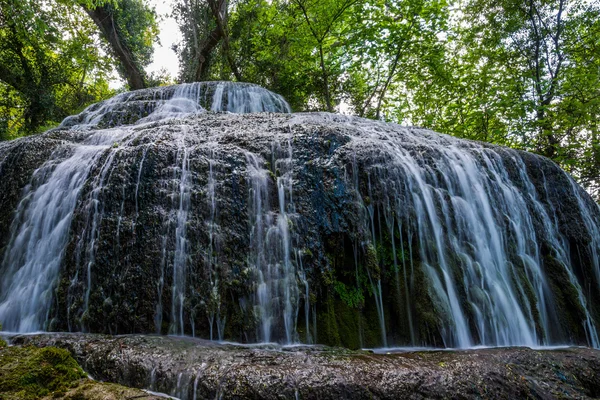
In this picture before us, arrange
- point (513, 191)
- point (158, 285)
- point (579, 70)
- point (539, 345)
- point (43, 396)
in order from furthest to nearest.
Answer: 1. point (579, 70)
2. point (513, 191)
3. point (539, 345)
4. point (158, 285)
5. point (43, 396)

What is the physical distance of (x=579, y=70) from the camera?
866cm

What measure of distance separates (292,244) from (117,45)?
15400 millimetres

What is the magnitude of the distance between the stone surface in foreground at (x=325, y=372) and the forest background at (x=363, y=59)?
6.98m

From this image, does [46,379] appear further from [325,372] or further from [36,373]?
[325,372]

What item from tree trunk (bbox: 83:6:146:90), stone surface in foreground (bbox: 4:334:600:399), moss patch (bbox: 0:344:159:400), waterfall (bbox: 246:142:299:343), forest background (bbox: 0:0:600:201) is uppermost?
tree trunk (bbox: 83:6:146:90)

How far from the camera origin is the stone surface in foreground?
2086 millimetres

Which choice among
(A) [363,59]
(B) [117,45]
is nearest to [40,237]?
(A) [363,59]

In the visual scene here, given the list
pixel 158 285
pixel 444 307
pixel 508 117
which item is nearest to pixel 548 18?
pixel 508 117

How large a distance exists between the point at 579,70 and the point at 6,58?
18.9 meters

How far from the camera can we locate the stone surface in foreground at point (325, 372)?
2.09 meters

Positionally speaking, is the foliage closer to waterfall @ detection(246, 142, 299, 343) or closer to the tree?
the tree

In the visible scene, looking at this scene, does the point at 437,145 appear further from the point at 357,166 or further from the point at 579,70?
the point at 579,70

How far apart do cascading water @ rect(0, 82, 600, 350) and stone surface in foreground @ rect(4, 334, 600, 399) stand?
32.0 inches

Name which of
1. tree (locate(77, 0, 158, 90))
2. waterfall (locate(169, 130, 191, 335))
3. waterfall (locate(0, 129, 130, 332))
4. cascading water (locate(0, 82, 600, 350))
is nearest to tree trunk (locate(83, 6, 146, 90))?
tree (locate(77, 0, 158, 90))
